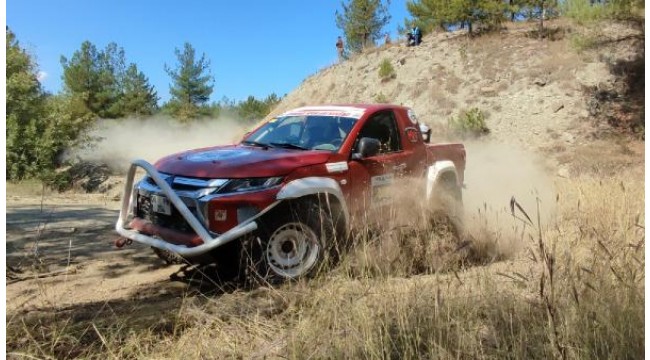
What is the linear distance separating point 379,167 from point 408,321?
9.67 ft

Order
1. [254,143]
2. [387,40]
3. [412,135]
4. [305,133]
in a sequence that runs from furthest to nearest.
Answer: [387,40] → [412,135] → [254,143] → [305,133]

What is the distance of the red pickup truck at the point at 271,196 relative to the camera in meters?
4.88

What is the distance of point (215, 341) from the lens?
3371 mm

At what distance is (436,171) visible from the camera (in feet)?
22.4

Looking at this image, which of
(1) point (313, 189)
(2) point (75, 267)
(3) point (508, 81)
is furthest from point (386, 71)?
(2) point (75, 267)

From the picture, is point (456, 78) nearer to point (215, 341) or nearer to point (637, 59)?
point (637, 59)

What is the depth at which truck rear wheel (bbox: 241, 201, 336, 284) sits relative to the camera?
16.4 feet

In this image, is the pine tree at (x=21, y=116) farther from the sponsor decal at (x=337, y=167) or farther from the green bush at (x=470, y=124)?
the sponsor decal at (x=337, y=167)

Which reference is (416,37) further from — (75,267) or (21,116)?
(75,267)

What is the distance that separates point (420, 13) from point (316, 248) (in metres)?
30.4

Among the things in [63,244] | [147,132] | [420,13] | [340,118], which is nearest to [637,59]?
[420,13]

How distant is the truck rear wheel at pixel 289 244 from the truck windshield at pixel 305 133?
0.93 metres

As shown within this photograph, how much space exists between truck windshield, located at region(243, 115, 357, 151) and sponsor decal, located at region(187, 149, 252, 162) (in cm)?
55

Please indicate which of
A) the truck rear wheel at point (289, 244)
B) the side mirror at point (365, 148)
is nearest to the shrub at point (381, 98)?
the side mirror at point (365, 148)
